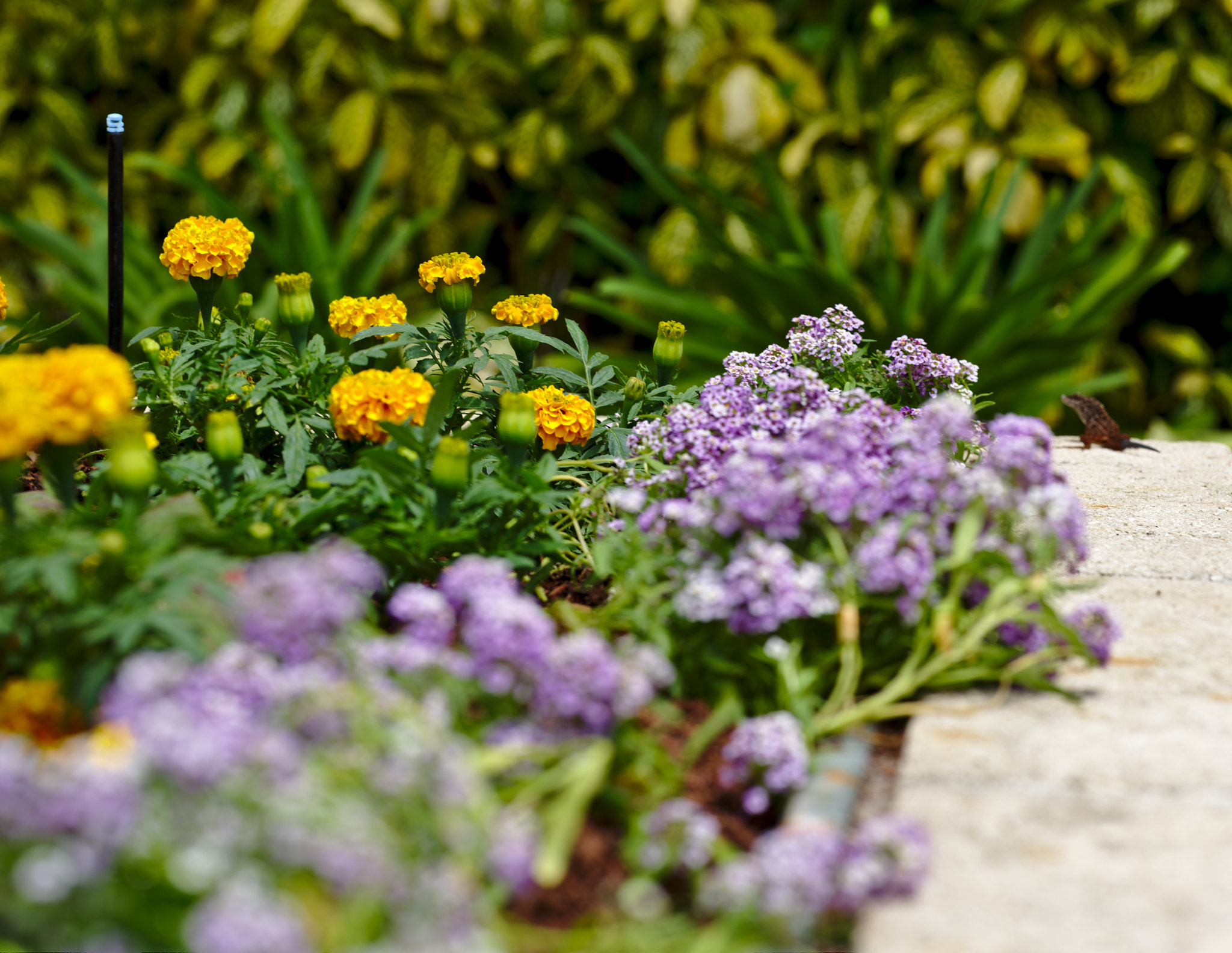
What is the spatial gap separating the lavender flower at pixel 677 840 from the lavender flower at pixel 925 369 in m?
1.05

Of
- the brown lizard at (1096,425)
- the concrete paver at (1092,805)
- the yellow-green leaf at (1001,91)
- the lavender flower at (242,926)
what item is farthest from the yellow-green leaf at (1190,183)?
the lavender flower at (242,926)

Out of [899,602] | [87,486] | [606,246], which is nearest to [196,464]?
[87,486]

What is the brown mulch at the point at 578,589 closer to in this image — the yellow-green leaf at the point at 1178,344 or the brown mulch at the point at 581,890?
the brown mulch at the point at 581,890

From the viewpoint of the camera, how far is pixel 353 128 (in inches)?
147

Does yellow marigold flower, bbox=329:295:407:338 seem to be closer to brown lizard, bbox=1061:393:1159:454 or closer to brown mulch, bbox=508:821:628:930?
brown mulch, bbox=508:821:628:930

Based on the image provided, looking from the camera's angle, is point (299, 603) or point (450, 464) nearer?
point (299, 603)

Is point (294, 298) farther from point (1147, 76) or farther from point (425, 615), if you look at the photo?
point (1147, 76)

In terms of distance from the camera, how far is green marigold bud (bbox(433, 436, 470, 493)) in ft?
4.75

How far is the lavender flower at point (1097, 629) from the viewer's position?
4.51 ft

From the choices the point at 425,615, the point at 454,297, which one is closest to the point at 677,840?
the point at 425,615

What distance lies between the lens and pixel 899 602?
51.6 inches

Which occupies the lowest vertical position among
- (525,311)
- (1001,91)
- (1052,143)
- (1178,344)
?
(1178,344)

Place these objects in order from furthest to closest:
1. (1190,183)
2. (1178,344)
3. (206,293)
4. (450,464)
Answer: (1178,344) → (1190,183) → (206,293) → (450,464)

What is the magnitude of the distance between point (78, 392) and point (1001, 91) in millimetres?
3051
